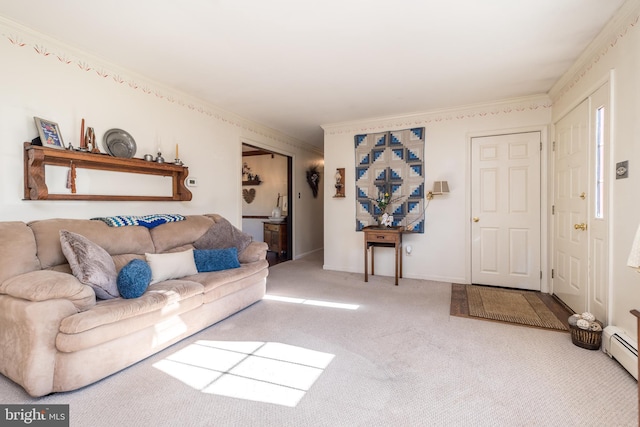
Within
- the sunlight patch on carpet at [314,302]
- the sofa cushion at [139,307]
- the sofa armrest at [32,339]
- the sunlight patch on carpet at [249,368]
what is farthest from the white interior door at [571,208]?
the sofa armrest at [32,339]

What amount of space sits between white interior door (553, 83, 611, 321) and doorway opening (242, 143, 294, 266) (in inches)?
174

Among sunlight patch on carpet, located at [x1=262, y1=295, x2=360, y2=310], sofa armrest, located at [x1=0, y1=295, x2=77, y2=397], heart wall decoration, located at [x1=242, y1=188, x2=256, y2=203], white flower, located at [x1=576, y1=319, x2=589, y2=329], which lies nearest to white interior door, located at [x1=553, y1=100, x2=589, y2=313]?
white flower, located at [x1=576, y1=319, x2=589, y2=329]

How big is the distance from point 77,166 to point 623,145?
14.3 ft

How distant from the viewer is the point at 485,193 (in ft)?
13.4

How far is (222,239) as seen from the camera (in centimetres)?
339

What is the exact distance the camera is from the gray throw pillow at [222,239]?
3302 mm

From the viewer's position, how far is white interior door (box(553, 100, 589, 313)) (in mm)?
2781

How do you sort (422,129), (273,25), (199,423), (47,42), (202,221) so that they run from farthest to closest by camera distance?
(422,129) → (202,221) → (47,42) → (273,25) → (199,423)

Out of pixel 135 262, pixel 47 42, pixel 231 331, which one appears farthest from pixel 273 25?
pixel 231 331

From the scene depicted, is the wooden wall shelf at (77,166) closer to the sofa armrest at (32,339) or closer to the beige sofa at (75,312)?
the beige sofa at (75,312)

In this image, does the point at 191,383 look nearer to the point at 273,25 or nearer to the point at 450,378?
the point at 450,378

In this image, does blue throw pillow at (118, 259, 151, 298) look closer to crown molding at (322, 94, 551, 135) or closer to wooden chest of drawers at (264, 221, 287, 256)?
crown molding at (322, 94, 551, 135)

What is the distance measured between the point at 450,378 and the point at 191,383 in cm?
164

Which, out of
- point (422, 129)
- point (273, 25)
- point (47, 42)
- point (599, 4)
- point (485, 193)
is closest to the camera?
point (599, 4)
